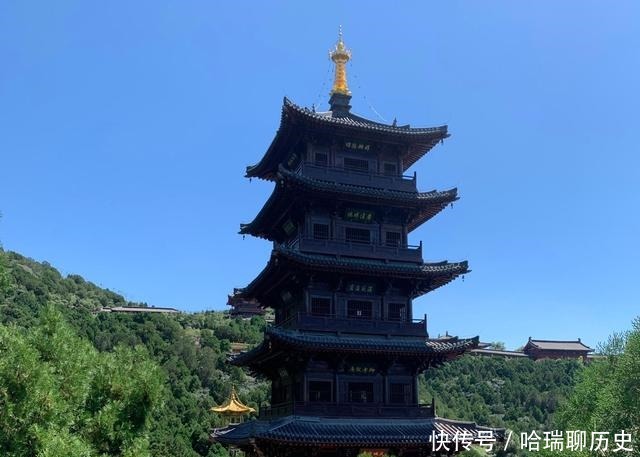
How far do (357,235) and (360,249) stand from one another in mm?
1107

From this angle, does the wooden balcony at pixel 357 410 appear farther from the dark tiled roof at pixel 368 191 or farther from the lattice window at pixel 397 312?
the dark tiled roof at pixel 368 191

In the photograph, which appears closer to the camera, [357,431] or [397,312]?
[357,431]

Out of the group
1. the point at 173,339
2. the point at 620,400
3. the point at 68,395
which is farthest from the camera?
the point at 173,339

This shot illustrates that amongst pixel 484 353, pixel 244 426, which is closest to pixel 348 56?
pixel 244 426

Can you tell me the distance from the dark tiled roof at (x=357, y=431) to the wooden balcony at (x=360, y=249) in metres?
7.64

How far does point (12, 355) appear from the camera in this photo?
16.0 metres

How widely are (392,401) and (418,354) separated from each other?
2.69 metres

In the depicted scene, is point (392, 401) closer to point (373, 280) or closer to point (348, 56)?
point (373, 280)

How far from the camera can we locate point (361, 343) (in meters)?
28.2

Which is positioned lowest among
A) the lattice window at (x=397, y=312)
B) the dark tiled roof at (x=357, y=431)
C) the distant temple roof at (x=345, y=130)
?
the dark tiled roof at (x=357, y=431)

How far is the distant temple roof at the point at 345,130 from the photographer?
30.8m

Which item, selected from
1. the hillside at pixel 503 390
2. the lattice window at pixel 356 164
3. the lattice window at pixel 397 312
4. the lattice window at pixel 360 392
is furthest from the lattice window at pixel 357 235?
the hillside at pixel 503 390

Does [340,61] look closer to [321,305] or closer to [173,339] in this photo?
[321,305]

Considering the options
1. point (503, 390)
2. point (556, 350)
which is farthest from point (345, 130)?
point (556, 350)
